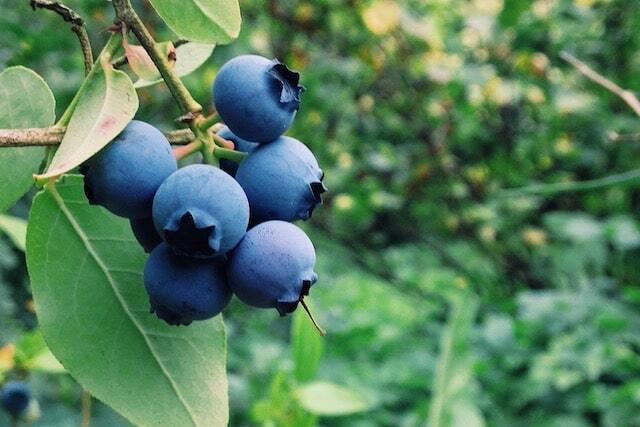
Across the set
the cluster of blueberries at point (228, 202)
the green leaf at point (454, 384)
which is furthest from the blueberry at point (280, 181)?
the green leaf at point (454, 384)

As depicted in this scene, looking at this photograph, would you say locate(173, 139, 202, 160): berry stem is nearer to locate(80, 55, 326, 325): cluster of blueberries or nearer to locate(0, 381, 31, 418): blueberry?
locate(80, 55, 326, 325): cluster of blueberries

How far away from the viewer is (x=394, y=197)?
281cm

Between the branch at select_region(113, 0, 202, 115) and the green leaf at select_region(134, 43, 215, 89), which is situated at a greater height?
the branch at select_region(113, 0, 202, 115)

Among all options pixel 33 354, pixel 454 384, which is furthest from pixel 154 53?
pixel 454 384

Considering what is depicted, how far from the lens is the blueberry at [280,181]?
0.49 metres

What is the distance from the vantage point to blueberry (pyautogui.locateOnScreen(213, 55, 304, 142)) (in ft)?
1.63

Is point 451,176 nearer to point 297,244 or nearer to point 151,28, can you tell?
point 151,28

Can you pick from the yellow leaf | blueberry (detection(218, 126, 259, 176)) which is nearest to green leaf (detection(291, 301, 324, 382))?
blueberry (detection(218, 126, 259, 176))

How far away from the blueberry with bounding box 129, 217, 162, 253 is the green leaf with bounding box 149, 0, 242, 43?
4.5 inches

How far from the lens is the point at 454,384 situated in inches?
63.8

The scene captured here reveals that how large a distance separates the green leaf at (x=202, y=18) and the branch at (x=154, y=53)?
0.01 m

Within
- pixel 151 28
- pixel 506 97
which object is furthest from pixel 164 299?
pixel 506 97

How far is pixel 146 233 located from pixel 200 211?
8cm

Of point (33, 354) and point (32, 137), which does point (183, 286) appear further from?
point (33, 354)
